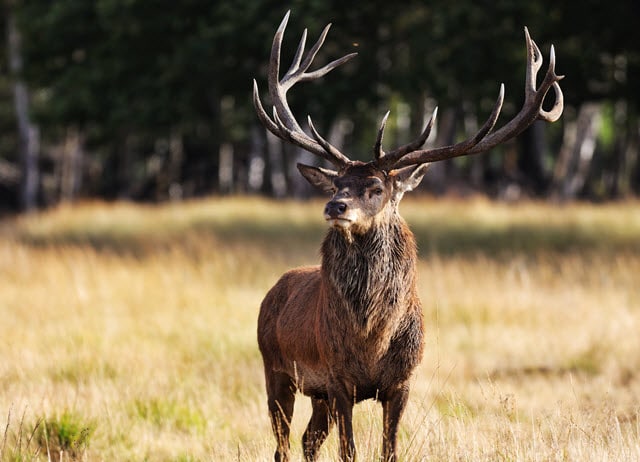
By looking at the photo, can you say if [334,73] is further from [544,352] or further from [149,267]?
[544,352]

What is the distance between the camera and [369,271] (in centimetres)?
458

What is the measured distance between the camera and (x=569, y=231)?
47.0 ft

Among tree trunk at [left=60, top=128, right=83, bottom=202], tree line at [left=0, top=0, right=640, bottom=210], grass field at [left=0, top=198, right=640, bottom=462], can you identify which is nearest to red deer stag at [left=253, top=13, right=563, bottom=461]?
grass field at [left=0, top=198, right=640, bottom=462]

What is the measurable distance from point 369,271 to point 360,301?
0.15 m

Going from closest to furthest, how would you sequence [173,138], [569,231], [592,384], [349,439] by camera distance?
[349,439]
[592,384]
[569,231]
[173,138]

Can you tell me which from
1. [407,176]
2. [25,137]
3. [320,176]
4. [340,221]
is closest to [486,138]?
[407,176]

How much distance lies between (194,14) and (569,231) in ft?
30.0

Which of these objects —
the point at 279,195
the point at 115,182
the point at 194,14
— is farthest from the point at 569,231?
the point at 115,182

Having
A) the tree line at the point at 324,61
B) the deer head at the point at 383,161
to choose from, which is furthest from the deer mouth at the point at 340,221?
the tree line at the point at 324,61

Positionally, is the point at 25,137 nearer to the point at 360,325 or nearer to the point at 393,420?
the point at 360,325

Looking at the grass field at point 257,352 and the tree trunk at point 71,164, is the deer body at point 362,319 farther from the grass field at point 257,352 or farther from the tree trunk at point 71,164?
the tree trunk at point 71,164

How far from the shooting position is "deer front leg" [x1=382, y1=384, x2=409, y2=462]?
4.44 metres

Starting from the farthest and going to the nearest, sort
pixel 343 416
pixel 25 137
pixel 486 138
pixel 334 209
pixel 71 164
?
pixel 71 164 < pixel 25 137 < pixel 486 138 < pixel 343 416 < pixel 334 209

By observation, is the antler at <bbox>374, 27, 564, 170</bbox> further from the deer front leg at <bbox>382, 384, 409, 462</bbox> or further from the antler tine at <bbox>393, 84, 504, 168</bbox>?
the deer front leg at <bbox>382, 384, 409, 462</bbox>
